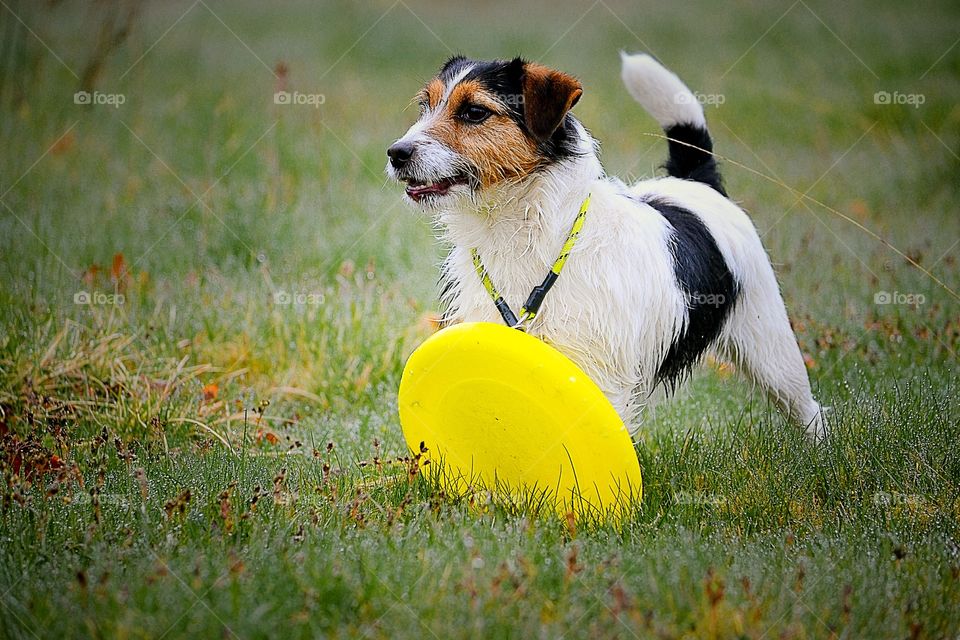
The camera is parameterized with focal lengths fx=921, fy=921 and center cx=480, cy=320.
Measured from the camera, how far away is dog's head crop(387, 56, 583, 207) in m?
3.56

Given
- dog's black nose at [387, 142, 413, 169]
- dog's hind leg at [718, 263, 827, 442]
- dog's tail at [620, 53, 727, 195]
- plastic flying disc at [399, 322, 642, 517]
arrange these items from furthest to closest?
1. dog's tail at [620, 53, 727, 195]
2. dog's hind leg at [718, 263, 827, 442]
3. dog's black nose at [387, 142, 413, 169]
4. plastic flying disc at [399, 322, 642, 517]

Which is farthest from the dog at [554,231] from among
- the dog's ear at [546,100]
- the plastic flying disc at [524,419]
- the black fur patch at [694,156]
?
the black fur patch at [694,156]

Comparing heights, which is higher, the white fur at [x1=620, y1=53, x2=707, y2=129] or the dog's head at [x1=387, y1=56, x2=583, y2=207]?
the white fur at [x1=620, y1=53, x2=707, y2=129]

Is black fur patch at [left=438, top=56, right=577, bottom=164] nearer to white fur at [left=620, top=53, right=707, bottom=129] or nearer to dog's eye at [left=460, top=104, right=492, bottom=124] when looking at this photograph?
dog's eye at [left=460, top=104, right=492, bottom=124]

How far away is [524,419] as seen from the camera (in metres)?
3.45

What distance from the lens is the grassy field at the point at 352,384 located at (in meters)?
2.82

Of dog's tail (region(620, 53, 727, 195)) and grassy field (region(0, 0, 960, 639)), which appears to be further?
dog's tail (region(620, 53, 727, 195))

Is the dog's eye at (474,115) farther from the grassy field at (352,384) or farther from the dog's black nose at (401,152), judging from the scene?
the grassy field at (352,384)

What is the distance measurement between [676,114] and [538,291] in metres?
1.41

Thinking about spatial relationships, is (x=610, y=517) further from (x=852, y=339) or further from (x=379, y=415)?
(x=852, y=339)

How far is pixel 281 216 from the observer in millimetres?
6922

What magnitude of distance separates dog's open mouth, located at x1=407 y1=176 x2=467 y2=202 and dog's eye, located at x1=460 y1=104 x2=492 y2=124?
0.23 m

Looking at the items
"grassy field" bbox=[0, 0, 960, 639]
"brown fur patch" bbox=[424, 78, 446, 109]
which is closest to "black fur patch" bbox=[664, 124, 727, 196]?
"grassy field" bbox=[0, 0, 960, 639]

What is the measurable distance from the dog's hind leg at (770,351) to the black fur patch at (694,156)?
0.53 meters
